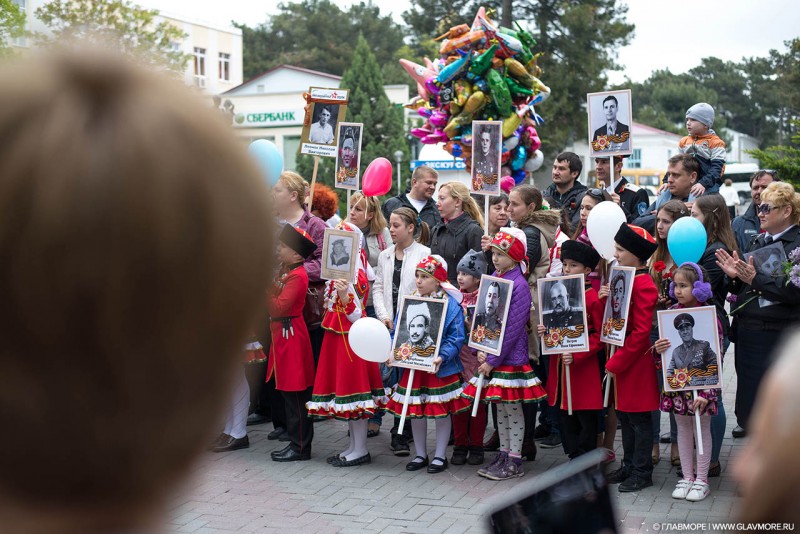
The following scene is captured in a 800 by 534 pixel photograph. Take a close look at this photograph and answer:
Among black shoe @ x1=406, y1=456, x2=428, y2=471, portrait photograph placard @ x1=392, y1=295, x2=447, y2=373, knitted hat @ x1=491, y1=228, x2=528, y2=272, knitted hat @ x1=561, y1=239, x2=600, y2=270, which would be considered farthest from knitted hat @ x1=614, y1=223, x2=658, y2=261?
black shoe @ x1=406, y1=456, x2=428, y2=471

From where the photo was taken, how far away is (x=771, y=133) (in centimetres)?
9281

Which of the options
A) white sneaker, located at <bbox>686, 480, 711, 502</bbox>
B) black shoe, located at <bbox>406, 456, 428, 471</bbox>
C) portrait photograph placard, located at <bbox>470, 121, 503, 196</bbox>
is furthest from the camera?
portrait photograph placard, located at <bbox>470, 121, 503, 196</bbox>

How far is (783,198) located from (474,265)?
247 cm

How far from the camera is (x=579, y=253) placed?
6.97 m

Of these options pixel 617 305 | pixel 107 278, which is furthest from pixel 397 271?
pixel 107 278

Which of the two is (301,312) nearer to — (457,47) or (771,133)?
(457,47)

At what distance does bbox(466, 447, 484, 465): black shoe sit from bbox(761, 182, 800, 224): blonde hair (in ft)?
9.84

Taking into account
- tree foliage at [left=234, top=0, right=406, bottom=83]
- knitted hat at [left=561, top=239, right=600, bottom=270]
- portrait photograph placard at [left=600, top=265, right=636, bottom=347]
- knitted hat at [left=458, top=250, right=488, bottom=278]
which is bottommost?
portrait photograph placard at [left=600, top=265, right=636, bottom=347]

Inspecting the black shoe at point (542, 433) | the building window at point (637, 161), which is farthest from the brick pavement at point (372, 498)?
the building window at point (637, 161)

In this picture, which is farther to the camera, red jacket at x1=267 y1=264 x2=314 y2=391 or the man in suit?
the man in suit

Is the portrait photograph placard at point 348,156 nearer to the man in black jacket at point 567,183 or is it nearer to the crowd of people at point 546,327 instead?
the crowd of people at point 546,327

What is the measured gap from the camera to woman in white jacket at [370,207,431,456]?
7.94 m

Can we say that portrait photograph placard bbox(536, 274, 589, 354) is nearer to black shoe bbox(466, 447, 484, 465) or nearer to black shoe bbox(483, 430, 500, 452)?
black shoe bbox(466, 447, 484, 465)

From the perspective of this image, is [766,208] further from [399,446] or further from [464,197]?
[399,446]
